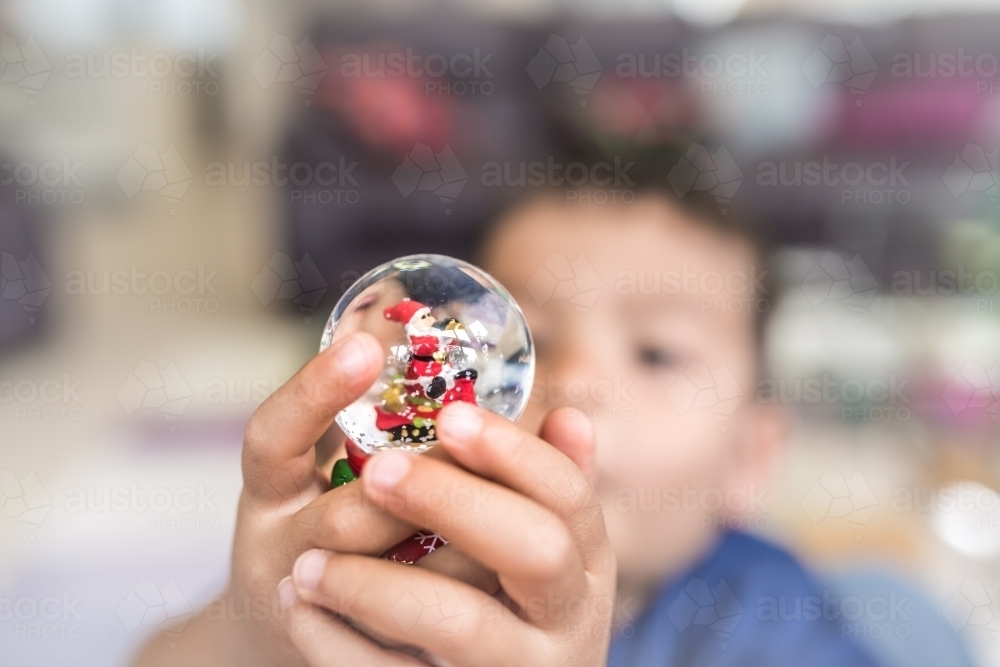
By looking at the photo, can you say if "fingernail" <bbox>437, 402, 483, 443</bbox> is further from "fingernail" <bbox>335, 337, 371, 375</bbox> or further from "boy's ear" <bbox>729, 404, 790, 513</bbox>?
"boy's ear" <bbox>729, 404, 790, 513</bbox>

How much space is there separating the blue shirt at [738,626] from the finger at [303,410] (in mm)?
408

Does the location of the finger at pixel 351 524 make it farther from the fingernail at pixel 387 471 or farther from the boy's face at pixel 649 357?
the boy's face at pixel 649 357

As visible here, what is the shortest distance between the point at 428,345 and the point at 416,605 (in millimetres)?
105

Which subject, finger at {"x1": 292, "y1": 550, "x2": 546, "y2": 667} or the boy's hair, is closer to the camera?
finger at {"x1": 292, "y1": 550, "x2": 546, "y2": 667}

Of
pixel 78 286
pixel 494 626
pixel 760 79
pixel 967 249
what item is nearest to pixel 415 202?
pixel 760 79

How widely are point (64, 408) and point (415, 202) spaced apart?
0.79m

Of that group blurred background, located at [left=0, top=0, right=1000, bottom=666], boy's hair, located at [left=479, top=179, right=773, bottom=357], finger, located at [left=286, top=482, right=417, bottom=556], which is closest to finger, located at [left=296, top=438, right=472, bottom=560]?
Result: finger, located at [left=286, top=482, right=417, bottom=556]

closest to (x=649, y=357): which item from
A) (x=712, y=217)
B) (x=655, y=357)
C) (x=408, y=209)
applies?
(x=655, y=357)

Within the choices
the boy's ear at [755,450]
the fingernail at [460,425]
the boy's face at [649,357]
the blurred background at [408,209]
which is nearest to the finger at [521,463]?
the fingernail at [460,425]

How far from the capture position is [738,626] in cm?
71

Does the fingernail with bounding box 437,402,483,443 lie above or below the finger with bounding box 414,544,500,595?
above

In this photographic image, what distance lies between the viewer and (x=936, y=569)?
1.11 m

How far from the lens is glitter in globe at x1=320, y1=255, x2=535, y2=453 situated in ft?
1.14

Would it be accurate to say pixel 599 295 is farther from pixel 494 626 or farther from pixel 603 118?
pixel 603 118
